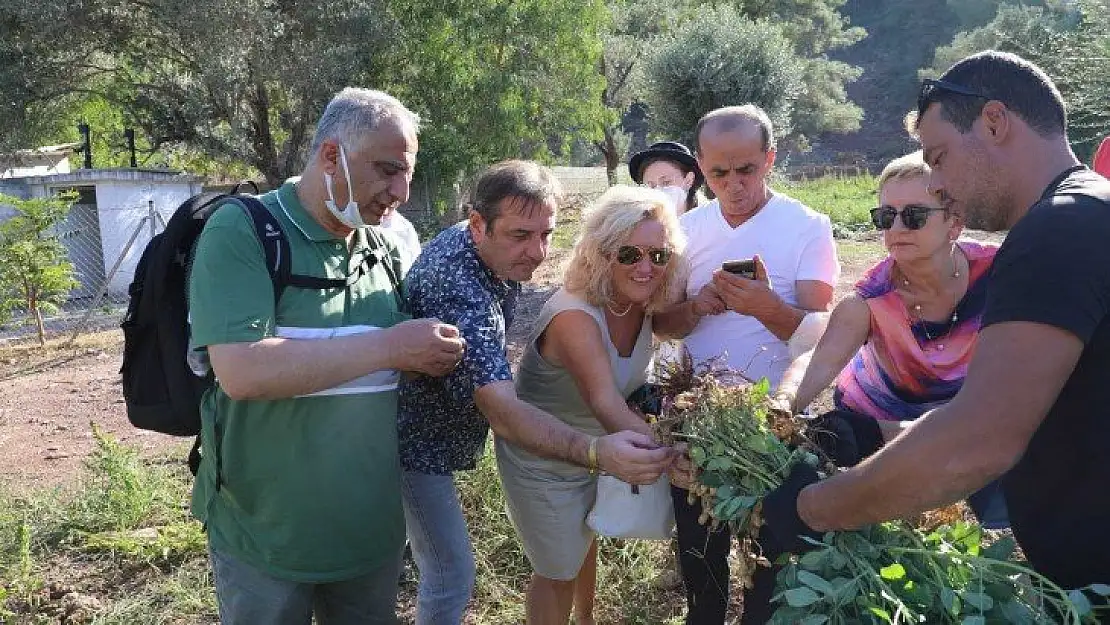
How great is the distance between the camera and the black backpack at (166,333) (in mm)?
2307

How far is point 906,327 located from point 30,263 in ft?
34.0

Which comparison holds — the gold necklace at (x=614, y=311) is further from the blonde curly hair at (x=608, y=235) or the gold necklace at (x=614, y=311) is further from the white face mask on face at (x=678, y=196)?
the white face mask on face at (x=678, y=196)

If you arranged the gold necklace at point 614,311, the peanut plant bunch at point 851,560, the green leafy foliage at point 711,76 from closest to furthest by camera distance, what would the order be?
→ the peanut plant bunch at point 851,560, the gold necklace at point 614,311, the green leafy foliage at point 711,76

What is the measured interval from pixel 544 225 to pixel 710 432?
2.61 ft

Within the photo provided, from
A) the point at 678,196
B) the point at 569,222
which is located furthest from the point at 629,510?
the point at 569,222

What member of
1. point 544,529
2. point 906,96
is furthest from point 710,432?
point 906,96

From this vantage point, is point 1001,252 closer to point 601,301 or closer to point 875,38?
point 601,301

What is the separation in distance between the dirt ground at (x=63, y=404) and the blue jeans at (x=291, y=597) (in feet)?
11.0

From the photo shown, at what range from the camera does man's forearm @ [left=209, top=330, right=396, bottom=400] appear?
6.63 ft

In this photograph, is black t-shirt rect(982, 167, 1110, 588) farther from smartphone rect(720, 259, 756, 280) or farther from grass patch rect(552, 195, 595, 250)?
grass patch rect(552, 195, 595, 250)

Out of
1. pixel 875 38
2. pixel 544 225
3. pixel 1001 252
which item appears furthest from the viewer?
pixel 875 38

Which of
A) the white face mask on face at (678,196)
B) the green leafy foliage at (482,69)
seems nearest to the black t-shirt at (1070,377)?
the white face mask on face at (678,196)

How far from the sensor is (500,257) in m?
2.55

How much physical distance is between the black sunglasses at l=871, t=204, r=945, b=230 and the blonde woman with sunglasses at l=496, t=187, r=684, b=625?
64 centimetres
